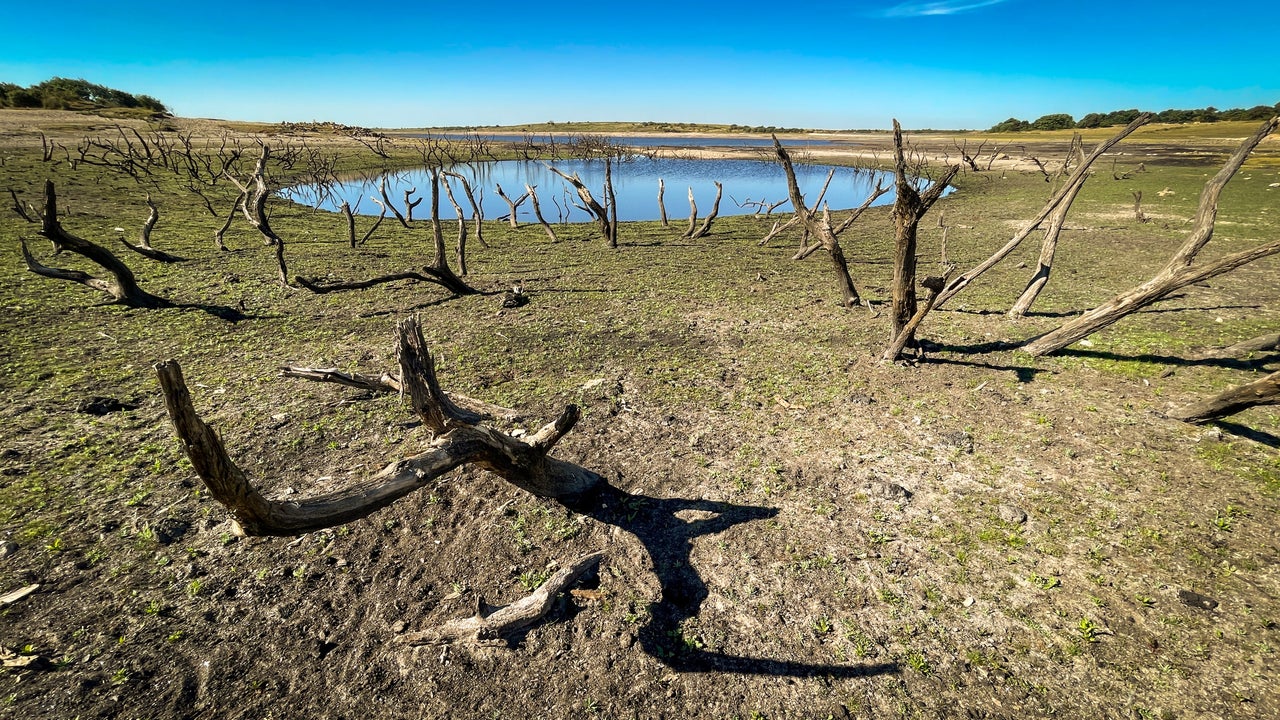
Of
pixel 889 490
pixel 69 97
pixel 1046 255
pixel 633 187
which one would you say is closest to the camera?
pixel 889 490

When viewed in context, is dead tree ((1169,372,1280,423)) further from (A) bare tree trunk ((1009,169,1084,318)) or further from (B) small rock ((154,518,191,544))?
(B) small rock ((154,518,191,544))

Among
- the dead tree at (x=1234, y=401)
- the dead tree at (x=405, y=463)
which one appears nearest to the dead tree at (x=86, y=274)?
the dead tree at (x=405, y=463)

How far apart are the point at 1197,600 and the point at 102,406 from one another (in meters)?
12.9

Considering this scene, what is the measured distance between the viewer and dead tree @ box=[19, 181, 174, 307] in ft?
32.2

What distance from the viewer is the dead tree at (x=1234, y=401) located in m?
5.18

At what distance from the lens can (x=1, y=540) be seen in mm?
4914

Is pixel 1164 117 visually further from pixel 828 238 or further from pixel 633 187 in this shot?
pixel 828 238

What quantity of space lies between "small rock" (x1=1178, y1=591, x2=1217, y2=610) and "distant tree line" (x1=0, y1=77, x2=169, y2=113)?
105 m

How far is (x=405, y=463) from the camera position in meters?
4.05

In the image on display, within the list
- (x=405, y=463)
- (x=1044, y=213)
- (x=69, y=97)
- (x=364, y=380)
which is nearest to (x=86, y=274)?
(x=364, y=380)

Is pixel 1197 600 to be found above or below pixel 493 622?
below

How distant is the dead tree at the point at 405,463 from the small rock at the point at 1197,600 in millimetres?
5427

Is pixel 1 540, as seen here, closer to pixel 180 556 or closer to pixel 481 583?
pixel 180 556

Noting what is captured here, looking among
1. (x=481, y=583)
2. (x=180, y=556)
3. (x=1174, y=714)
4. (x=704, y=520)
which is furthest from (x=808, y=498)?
(x=180, y=556)
